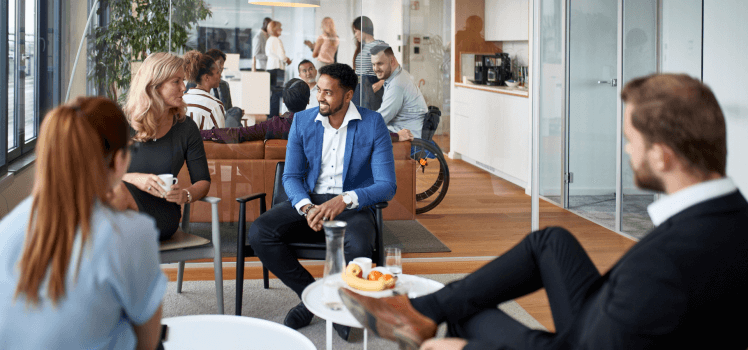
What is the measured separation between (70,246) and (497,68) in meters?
3.45

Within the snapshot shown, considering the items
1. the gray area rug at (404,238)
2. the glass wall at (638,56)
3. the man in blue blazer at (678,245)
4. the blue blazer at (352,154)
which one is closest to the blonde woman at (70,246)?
the man in blue blazer at (678,245)

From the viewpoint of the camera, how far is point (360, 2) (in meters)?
4.11

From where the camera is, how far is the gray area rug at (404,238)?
14.1ft

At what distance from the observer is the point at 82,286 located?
3.78ft

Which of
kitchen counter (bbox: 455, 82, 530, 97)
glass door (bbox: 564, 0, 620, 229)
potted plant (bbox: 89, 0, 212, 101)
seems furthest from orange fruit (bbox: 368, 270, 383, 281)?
glass door (bbox: 564, 0, 620, 229)

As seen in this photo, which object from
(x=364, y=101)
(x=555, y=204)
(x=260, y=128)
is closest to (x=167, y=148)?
(x=260, y=128)

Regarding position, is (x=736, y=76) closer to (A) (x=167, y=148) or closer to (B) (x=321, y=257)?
(B) (x=321, y=257)

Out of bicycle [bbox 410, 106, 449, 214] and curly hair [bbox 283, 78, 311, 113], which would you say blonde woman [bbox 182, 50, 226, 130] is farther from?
bicycle [bbox 410, 106, 449, 214]

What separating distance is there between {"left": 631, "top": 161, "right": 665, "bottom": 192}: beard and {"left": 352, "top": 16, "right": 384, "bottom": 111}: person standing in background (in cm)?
284

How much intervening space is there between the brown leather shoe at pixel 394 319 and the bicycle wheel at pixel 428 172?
252cm

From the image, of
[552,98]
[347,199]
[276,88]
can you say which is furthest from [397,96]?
[347,199]

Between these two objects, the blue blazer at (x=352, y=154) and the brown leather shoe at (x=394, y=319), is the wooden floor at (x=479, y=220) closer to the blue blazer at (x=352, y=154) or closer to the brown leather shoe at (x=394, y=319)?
the blue blazer at (x=352, y=154)

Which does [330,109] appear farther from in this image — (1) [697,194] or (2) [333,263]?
(1) [697,194]

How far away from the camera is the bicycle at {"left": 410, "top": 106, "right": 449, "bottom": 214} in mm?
4312
